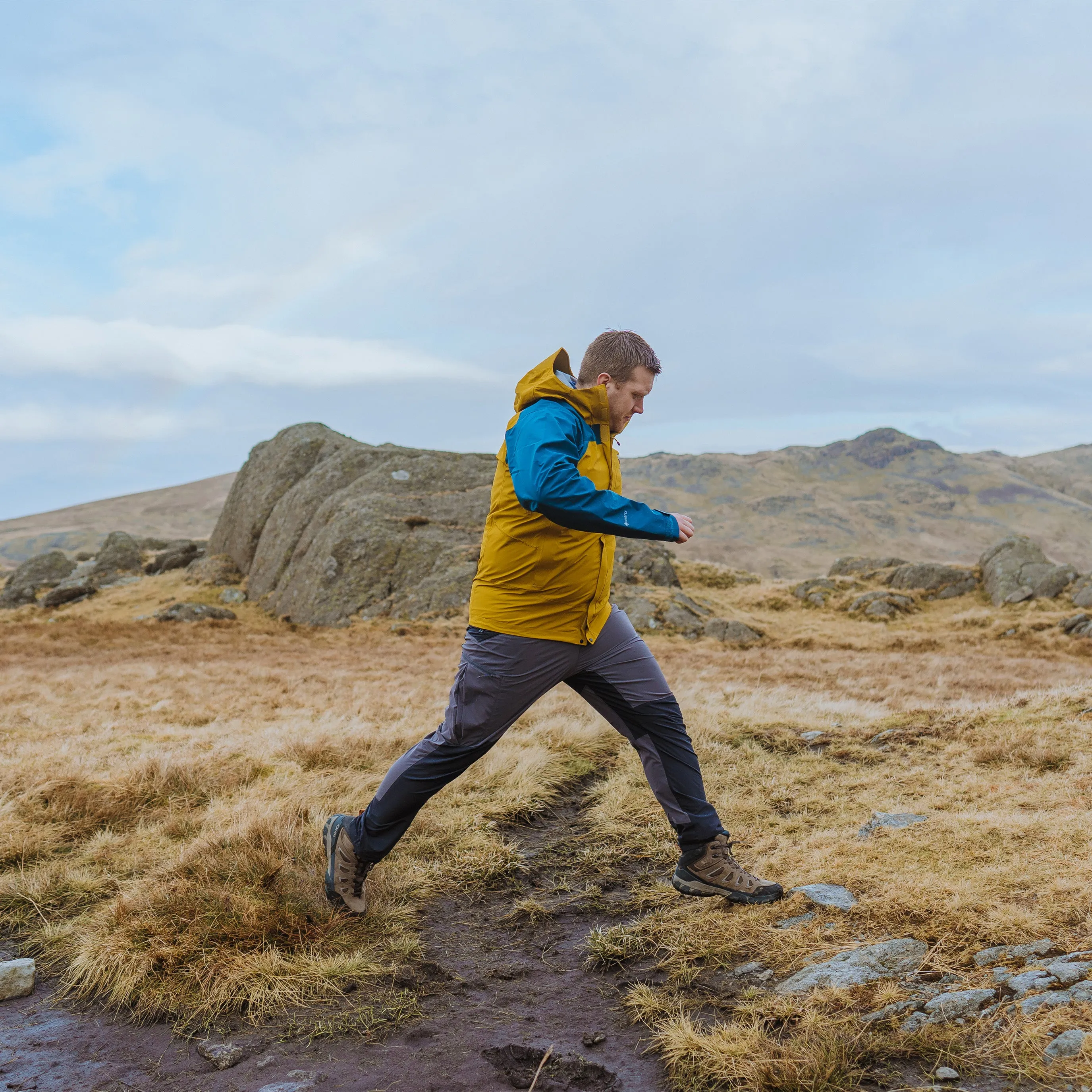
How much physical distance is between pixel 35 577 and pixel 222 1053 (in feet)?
136

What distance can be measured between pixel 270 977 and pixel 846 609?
1067 inches

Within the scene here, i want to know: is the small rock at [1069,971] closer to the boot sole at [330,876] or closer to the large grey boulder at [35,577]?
the boot sole at [330,876]

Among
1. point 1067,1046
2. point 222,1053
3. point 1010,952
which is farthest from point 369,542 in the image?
point 1067,1046

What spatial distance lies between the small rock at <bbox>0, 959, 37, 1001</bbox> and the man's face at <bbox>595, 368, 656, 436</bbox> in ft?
12.9

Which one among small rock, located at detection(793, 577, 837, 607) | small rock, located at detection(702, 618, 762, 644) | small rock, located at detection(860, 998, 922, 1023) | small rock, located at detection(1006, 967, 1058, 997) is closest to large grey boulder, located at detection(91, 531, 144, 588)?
small rock, located at detection(702, 618, 762, 644)

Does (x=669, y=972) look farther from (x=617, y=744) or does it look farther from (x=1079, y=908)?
(x=617, y=744)

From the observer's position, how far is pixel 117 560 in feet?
125

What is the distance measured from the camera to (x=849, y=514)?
139500mm

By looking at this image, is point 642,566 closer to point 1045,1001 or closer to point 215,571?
point 215,571

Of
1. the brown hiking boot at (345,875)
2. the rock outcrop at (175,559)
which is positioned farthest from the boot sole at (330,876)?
the rock outcrop at (175,559)

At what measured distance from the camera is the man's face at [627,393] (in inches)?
171

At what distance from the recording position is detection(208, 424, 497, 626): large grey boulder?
26766 millimetres

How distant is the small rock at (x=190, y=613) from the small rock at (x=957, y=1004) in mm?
25424

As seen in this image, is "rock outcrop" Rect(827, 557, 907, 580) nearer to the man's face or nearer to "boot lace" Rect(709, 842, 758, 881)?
"boot lace" Rect(709, 842, 758, 881)
